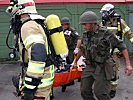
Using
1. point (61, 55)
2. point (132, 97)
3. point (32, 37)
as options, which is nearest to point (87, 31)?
point (61, 55)

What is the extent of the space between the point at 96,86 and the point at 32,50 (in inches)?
67.8

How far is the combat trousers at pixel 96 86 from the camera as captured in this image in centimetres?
453

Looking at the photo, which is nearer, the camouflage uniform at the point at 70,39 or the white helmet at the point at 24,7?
the white helmet at the point at 24,7

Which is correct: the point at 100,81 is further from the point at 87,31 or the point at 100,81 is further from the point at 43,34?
the point at 43,34

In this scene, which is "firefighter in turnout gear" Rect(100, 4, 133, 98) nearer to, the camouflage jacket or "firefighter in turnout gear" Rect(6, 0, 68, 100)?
the camouflage jacket

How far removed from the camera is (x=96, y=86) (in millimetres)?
4555

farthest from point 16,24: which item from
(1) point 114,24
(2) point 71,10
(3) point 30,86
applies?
(2) point 71,10

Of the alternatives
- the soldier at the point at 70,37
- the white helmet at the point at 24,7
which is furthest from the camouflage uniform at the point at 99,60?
the soldier at the point at 70,37

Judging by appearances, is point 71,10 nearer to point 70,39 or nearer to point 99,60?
point 70,39

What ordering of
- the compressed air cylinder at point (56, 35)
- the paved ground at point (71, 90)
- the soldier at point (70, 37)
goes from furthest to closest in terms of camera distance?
the soldier at point (70, 37) → the paved ground at point (71, 90) → the compressed air cylinder at point (56, 35)

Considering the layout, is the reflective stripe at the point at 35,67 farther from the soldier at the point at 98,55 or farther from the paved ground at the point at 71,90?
the paved ground at the point at 71,90

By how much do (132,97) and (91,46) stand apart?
84.7 inches

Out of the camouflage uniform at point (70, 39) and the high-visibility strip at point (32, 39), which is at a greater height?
the high-visibility strip at point (32, 39)

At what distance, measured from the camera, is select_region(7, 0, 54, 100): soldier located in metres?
3.12
